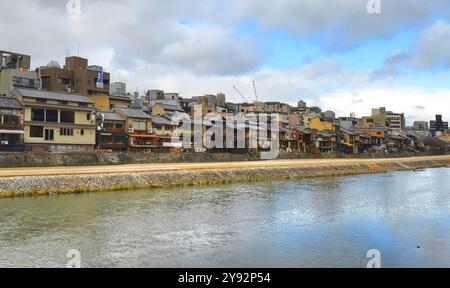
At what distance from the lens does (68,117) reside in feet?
156

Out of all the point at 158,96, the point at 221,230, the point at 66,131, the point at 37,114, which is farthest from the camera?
the point at 158,96

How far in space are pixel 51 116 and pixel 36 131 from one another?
2612 millimetres

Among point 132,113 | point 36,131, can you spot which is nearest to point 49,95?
point 36,131

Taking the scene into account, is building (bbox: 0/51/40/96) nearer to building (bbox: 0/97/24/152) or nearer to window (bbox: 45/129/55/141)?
building (bbox: 0/97/24/152)

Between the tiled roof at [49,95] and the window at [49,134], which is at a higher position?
the tiled roof at [49,95]

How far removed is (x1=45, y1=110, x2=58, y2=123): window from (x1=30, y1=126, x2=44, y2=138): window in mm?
1363

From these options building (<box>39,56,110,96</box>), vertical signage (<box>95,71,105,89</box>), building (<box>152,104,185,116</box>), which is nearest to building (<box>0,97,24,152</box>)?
building (<box>39,56,110,96</box>)

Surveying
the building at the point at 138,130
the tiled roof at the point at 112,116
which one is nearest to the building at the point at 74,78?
the tiled roof at the point at 112,116

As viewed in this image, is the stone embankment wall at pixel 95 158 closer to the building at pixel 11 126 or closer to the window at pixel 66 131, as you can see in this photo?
the building at pixel 11 126

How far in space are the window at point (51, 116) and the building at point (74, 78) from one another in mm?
19367

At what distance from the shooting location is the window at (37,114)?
44600mm

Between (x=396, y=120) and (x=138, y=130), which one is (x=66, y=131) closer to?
(x=138, y=130)

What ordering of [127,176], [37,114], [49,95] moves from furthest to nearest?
1. [49,95]
2. [37,114]
3. [127,176]
